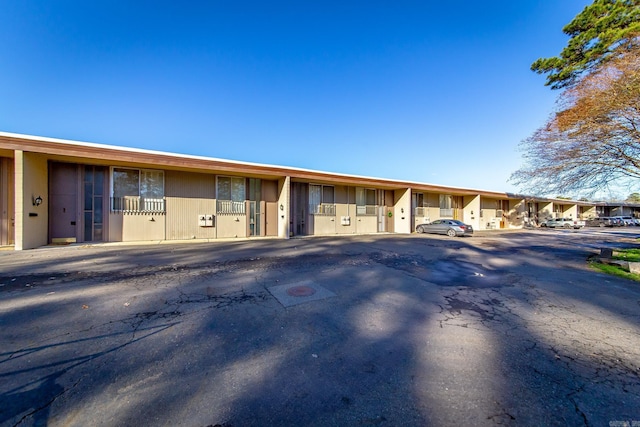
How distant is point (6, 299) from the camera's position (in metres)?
4.29

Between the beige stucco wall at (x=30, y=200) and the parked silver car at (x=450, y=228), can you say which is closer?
the beige stucco wall at (x=30, y=200)

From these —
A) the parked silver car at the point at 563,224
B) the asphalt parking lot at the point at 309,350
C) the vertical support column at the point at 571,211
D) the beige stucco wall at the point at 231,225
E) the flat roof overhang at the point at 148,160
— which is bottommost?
the asphalt parking lot at the point at 309,350

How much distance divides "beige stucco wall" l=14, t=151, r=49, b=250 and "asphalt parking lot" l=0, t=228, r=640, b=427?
4433mm

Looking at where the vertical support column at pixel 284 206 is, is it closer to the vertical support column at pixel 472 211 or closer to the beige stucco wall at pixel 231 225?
the beige stucco wall at pixel 231 225

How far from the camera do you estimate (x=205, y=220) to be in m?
13.3

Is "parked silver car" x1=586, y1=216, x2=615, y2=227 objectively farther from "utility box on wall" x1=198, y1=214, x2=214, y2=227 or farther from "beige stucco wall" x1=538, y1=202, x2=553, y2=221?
"utility box on wall" x1=198, y1=214, x2=214, y2=227

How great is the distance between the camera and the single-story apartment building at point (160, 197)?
9.55 metres

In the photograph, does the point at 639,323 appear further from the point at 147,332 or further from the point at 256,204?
the point at 256,204

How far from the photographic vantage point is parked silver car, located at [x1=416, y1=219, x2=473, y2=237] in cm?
1853

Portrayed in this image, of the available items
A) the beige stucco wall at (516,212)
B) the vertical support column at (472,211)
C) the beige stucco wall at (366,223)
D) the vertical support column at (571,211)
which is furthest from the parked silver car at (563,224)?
the beige stucco wall at (366,223)

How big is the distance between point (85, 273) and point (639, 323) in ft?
37.0

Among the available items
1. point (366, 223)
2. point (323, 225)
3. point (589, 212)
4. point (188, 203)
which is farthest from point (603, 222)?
point (188, 203)

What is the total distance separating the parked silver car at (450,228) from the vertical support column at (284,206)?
12207 millimetres

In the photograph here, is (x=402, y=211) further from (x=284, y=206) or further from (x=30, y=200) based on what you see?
(x=30, y=200)
